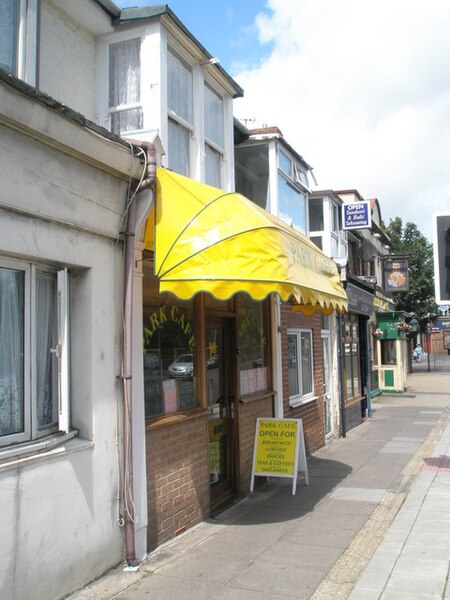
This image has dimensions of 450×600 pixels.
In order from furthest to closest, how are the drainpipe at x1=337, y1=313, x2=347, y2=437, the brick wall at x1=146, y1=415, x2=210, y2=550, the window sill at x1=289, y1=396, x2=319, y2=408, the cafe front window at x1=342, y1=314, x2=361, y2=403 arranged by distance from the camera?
the cafe front window at x1=342, y1=314, x2=361, y2=403 < the drainpipe at x1=337, y1=313, x2=347, y2=437 < the window sill at x1=289, y1=396, x2=319, y2=408 < the brick wall at x1=146, y1=415, x2=210, y2=550

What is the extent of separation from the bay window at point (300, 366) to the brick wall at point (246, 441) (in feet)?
5.85

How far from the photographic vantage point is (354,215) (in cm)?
1527

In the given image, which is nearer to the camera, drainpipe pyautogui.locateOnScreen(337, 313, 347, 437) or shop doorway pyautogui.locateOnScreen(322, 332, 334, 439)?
shop doorway pyautogui.locateOnScreen(322, 332, 334, 439)

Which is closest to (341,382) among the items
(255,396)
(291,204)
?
(291,204)

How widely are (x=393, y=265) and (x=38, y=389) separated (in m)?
23.4

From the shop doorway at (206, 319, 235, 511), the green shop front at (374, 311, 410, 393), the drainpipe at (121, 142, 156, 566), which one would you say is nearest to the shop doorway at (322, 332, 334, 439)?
the shop doorway at (206, 319, 235, 511)

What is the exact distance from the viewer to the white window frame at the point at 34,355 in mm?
4301

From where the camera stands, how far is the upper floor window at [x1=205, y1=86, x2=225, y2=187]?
25.1ft

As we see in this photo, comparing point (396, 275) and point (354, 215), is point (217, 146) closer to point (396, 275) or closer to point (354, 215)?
point (354, 215)

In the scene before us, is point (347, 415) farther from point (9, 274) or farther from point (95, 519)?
point (9, 274)

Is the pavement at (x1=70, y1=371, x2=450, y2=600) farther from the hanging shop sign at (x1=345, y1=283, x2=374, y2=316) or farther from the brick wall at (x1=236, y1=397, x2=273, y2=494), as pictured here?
the hanging shop sign at (x1=345, y1=283, x2=374, y2=316)

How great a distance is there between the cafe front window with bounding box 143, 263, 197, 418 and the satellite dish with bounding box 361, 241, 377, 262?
15805mm

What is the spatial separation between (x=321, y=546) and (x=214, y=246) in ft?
10.0

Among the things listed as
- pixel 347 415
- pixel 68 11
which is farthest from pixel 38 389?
pixel 347 415
